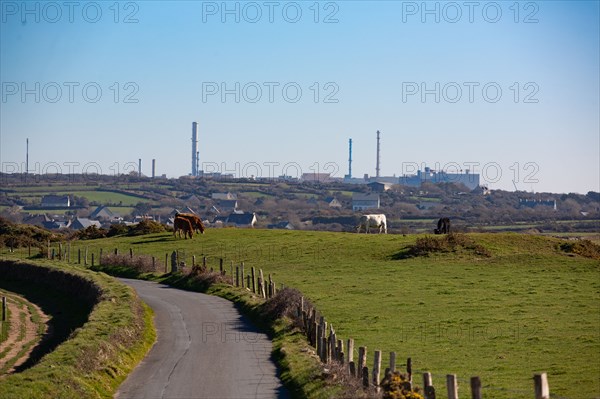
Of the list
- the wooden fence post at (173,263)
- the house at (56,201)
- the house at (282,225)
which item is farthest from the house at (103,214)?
the wooden fence post at (173,263)

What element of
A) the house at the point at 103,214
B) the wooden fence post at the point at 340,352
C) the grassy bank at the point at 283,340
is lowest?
the grassy bank at the point at 283,340

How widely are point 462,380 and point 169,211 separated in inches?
6764

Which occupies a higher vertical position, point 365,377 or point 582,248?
point 582,248

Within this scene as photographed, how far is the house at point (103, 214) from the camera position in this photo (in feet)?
573

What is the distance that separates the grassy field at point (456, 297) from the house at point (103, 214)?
321 feet

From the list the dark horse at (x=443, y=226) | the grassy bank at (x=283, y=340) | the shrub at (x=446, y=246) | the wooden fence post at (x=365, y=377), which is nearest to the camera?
the wooden fence post at (x=365, y=377)

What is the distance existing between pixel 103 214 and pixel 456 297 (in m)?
143

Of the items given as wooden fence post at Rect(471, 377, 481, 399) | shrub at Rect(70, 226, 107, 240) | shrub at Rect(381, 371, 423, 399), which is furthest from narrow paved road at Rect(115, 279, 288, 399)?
shrub at Rect(70, 226, 107, 240)

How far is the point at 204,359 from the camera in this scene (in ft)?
105

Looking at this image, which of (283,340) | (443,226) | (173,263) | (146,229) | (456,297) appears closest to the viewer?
(283,340)

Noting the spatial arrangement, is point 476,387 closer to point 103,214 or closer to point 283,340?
point 283,340

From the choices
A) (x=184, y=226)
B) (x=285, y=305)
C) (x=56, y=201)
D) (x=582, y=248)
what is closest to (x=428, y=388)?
(x=285, y=305)

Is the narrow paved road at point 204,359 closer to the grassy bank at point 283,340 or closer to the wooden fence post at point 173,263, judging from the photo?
the grassy bank at point 283,340

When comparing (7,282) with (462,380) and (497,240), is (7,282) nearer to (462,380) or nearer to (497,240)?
(497,240)
